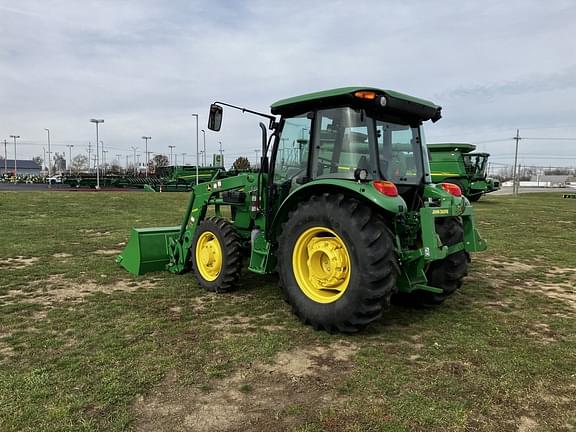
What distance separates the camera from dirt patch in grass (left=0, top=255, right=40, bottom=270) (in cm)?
741

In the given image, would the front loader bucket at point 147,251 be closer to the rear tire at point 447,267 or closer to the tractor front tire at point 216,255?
the tractor front tire at point 216,255

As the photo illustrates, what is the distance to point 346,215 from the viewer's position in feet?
14.5

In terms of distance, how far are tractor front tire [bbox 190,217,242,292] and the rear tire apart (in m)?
2.34

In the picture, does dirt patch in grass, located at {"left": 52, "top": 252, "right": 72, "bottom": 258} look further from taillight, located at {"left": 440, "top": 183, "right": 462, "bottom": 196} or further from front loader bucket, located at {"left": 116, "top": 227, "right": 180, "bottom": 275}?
taillight, located at {"left": 440, "top": 183, "right": 462, "bottom": 196}

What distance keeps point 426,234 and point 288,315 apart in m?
1.78

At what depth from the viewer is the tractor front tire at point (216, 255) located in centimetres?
595

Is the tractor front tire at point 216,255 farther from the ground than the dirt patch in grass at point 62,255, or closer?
farther from the ground

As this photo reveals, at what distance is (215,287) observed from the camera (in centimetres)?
604

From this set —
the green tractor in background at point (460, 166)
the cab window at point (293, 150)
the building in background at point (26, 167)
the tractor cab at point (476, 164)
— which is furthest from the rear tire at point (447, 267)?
the building in background at point (26, 167)

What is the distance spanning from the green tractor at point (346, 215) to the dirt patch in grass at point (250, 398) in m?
0.76

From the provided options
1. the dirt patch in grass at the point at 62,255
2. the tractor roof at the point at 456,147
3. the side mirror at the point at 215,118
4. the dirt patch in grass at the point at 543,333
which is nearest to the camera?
the dirt patch in grass at the point at 543,333

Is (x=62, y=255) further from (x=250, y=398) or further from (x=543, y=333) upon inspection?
(x=543, y=333)

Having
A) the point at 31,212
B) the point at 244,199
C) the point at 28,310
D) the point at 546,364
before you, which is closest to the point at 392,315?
the point at 546,364

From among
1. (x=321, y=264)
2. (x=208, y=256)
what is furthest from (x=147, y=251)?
(x=321, y=264)
